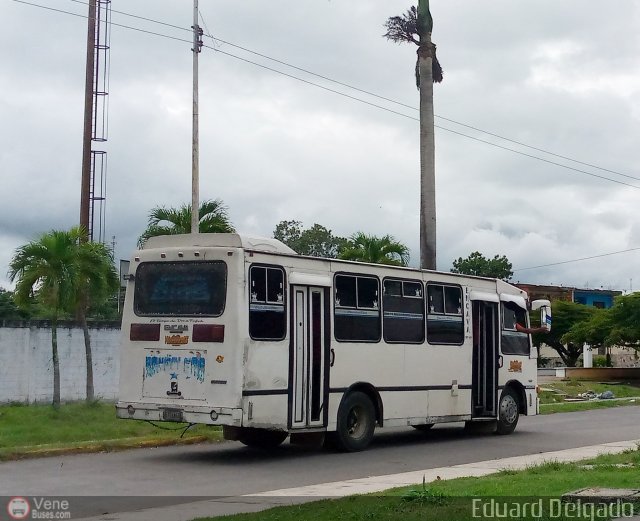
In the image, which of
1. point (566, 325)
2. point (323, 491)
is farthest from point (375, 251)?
point (566, 325)

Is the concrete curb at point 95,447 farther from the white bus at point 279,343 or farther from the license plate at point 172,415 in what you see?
the license plate at point 172,415

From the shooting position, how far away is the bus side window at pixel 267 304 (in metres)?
15.3

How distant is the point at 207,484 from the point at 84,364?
13669 mm

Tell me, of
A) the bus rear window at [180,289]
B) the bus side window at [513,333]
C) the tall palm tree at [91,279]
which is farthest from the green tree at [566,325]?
the bus rear window at [180,289]

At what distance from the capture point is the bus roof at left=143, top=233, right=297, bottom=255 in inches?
603

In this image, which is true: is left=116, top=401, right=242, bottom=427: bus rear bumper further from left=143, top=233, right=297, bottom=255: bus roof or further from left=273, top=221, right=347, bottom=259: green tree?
left=273, top=221, right=347, bottom=259: green tree

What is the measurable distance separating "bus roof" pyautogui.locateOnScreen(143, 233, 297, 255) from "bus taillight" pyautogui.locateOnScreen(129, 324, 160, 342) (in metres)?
1.32

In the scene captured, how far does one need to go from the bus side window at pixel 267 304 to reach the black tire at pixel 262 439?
2.49m

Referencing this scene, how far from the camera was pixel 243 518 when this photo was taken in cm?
961

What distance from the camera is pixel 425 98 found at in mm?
→ 28078

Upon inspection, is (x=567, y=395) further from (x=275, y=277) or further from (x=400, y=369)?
(x=275, y=277)

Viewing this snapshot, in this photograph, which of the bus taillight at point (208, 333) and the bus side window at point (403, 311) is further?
the bus side window at point (403, 311)

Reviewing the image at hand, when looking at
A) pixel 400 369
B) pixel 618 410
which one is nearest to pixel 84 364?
pixel 400 369

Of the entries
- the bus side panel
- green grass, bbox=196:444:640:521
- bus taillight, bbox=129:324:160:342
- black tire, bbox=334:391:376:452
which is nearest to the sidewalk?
green grass, bbox=196:444:640:521
